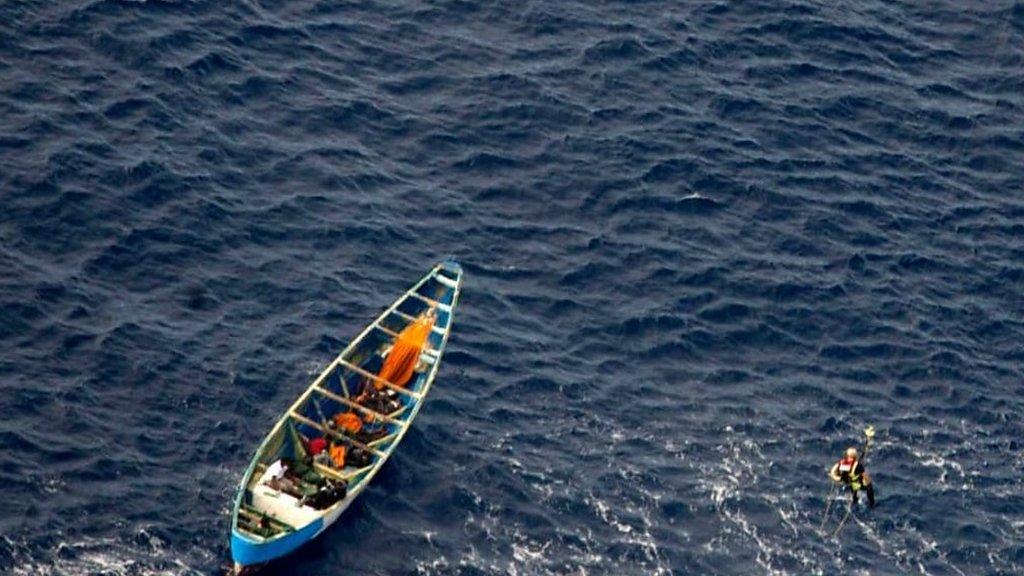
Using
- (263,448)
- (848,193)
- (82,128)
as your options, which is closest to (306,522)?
(263,448)

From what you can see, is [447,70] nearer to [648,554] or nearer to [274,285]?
[274,285]

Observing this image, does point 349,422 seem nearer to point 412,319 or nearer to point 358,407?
point 358,407

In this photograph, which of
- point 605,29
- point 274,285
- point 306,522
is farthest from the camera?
point 605,29

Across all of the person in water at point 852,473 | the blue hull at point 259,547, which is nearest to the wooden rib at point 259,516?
the blue hull at point 259,547

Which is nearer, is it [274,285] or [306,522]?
[306,522]

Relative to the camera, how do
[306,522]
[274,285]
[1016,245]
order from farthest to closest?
[1016,245], [274,285], [306,522]

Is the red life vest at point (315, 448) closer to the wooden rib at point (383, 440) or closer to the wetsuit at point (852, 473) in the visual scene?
the wooden rib at point (383, 440)

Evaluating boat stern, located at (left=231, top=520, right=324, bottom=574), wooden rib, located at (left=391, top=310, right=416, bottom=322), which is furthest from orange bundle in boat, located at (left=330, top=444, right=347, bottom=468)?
wooden rib, located at (left=391, top=310, right=416, bottom=322)

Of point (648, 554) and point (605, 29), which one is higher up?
point (605, 29)

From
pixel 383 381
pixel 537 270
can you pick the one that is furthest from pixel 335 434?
pixel 537 270
